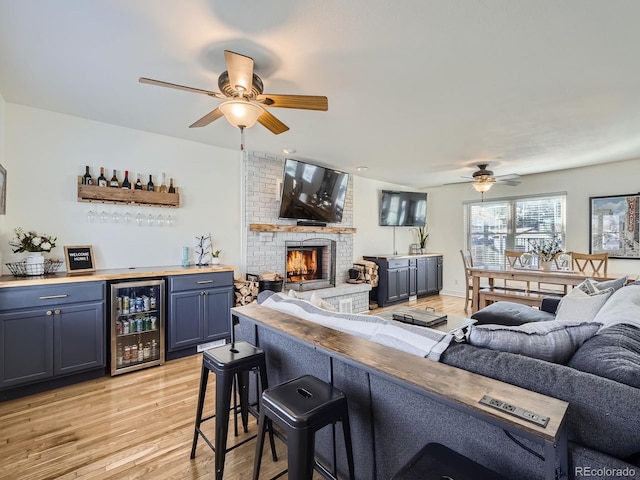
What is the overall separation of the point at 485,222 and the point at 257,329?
6.08 meters

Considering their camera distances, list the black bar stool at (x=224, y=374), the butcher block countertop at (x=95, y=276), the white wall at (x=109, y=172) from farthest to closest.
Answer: the white wall at (x=109, y=172) < the butcher block countertop at (x=95, y=276) < the black bar stool at (x=224, y=374)

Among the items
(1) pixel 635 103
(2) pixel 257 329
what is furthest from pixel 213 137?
(1) pixel 635 103

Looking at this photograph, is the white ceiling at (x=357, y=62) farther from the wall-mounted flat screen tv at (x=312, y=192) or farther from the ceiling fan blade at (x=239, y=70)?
the wall-mounted flat screen tv at (x=312, y=192)

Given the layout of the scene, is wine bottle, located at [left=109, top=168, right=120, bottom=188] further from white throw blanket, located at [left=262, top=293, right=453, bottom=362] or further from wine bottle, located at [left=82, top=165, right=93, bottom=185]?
white throw blanket, located at [left=262, top=293, right=453, bottom=362]

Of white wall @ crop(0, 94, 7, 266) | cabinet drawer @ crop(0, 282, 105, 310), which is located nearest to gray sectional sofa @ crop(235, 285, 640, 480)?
cabinet drawer @ crop(0, 282, 105, 310)

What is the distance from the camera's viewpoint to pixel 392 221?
22.2 ft

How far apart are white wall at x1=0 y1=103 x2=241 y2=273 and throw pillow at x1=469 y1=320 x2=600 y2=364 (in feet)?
11.8

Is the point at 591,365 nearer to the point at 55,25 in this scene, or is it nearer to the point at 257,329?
the point at 257,329

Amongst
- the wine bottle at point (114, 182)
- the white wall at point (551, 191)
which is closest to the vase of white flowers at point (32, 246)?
the wine bottle at point (114, 182)

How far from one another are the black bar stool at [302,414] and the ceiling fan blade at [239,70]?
1819 mm

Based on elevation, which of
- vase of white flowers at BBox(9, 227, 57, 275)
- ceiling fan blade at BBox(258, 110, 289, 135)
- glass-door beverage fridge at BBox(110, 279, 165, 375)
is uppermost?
ceiling fan blade at BBox(258, 110, 289, 135)

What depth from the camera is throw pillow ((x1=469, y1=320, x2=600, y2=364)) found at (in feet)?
4.16

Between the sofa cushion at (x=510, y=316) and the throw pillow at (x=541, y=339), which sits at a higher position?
the throw pillow at (x=541, y=339)

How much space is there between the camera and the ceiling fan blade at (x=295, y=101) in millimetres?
2108
